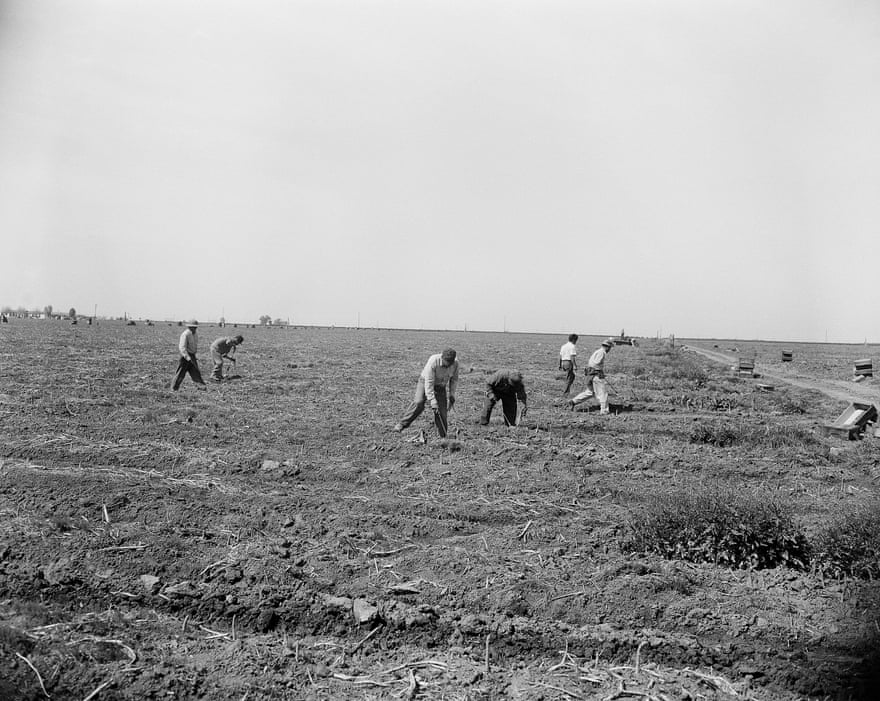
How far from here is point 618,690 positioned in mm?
3713

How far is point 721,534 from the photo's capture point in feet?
17.7

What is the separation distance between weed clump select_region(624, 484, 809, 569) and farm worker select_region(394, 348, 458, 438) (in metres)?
4.17

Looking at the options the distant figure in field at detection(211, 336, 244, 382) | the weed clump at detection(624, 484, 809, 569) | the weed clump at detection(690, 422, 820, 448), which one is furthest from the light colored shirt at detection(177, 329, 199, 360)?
the weed clump at detection(624, 484, 809, 569)

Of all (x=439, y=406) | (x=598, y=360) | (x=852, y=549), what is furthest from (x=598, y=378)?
(x=852, y=549)

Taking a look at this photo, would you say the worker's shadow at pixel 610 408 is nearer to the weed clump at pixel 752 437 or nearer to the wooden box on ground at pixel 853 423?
the weed clump at pixel 752 437

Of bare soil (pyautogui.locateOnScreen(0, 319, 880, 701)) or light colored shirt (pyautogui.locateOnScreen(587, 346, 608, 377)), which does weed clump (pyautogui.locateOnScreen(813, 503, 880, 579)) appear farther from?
light colored shirt (pyautogui.locateOnScreen(587, 346, 608, 377))

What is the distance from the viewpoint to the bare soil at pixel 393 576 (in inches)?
152

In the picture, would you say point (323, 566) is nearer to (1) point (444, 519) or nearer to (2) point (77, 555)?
(1) point (444, 519)

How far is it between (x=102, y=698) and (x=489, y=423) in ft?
28.0

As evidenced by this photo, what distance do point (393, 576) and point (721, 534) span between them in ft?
9.63

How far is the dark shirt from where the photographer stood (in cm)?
1050

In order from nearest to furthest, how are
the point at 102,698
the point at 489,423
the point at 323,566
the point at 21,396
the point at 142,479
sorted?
the point at 102,698 < the point at 323,566 < the point at 142,479 < the point at 489,423 < the point at 21,396

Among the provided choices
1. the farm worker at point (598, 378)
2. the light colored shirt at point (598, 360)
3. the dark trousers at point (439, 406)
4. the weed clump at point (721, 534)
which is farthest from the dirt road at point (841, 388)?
the weed clump at point (721, 534)

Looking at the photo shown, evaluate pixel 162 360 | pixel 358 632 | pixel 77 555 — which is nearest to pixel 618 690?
pixel 358 632
